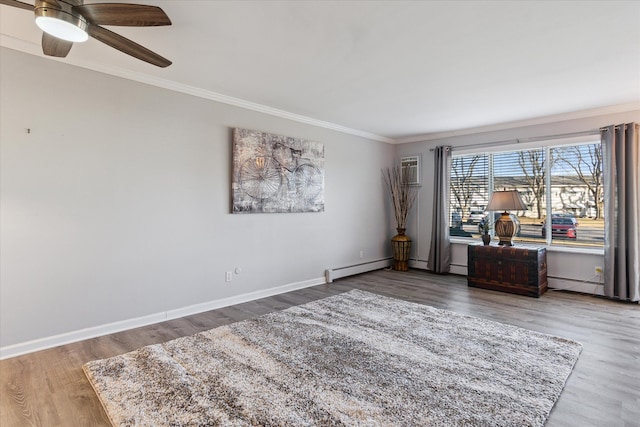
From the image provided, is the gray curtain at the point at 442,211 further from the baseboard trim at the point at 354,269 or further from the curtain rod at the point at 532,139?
the baseboard trim at the point at 354,269

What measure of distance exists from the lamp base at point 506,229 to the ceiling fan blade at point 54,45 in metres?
5.31

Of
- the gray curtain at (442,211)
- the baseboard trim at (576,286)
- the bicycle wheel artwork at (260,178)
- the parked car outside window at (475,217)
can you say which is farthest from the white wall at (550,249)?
the bicycle wheel artwork at (260,178)

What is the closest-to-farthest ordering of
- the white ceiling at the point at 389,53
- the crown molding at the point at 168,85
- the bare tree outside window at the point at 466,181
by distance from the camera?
1. the white ceiling at the point at 389,53
2. the crown molding at the point at 168,85
3. the bare tree outside window at the point at 466,181

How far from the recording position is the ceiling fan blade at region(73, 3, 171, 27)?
5.90ft

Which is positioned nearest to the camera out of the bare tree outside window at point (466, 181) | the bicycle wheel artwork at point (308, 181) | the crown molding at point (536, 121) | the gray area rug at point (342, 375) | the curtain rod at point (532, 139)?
the gray area rug at point (342, 375)

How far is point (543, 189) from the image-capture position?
5086mm

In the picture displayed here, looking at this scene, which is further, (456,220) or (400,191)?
(400,191)

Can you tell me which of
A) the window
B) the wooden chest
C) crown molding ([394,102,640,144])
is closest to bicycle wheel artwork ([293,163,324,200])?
crown molding ([394,102,640,144])

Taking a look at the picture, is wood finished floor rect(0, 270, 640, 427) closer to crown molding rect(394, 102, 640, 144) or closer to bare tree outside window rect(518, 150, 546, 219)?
bare tree outside window rect(518, 150, 546, 219)

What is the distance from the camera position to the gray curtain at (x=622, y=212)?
13.7ft

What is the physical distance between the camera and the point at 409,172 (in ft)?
21.2

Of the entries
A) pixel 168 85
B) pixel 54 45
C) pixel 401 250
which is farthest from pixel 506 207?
pixel 54 45

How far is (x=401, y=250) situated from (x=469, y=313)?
248 cm

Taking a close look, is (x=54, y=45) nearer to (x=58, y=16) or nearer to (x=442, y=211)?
(x=58, y=16)
